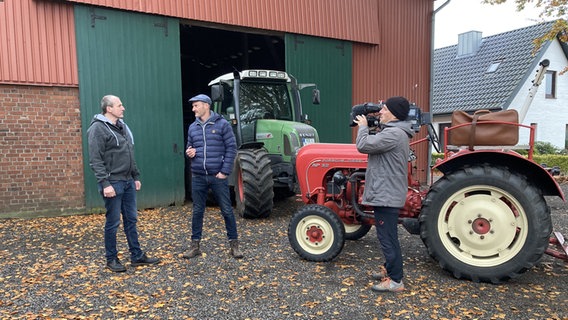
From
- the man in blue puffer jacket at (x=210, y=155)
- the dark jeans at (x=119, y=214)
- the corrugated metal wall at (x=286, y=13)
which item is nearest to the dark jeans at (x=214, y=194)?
the man in blue puffer jacket at (x=210, y=155)

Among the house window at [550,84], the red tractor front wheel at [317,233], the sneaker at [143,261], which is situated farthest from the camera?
the house window at [550,84]

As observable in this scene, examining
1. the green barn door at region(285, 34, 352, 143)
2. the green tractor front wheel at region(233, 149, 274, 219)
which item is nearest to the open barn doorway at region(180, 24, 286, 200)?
the green barn door at region(285, 34, 352, 143)

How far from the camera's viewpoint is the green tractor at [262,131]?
20.0 ft

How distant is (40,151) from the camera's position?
22.1 ft

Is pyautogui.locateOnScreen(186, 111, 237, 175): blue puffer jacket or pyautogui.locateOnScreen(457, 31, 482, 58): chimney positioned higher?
pyautogui.locateOnScreen(457, 31, 482, 58): chimney

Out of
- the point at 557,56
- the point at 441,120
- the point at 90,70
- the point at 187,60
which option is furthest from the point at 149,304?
the point at 557,56

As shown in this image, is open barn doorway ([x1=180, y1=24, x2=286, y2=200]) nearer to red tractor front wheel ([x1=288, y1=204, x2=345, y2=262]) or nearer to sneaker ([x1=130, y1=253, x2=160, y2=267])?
sneaker ([x1=130, y1=253, x2=160, y2=267])

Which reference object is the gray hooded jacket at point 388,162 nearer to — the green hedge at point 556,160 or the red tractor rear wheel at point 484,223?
the red tractor rear wheel at point 484,223

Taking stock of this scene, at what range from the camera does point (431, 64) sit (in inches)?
426

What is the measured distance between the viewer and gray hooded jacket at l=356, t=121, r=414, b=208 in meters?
3.34

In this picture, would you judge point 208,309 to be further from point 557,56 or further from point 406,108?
point 557,56

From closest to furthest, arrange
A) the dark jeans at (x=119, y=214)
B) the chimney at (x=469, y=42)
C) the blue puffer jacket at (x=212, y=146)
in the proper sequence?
the dark jeans at (x=119, y=214)
the blue puffer jacket at (x=212, y=146)
the chimney at (x=469, y=42)

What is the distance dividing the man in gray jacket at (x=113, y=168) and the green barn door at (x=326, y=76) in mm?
5326

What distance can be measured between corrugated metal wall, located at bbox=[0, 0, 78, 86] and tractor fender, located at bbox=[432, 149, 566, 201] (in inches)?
242
